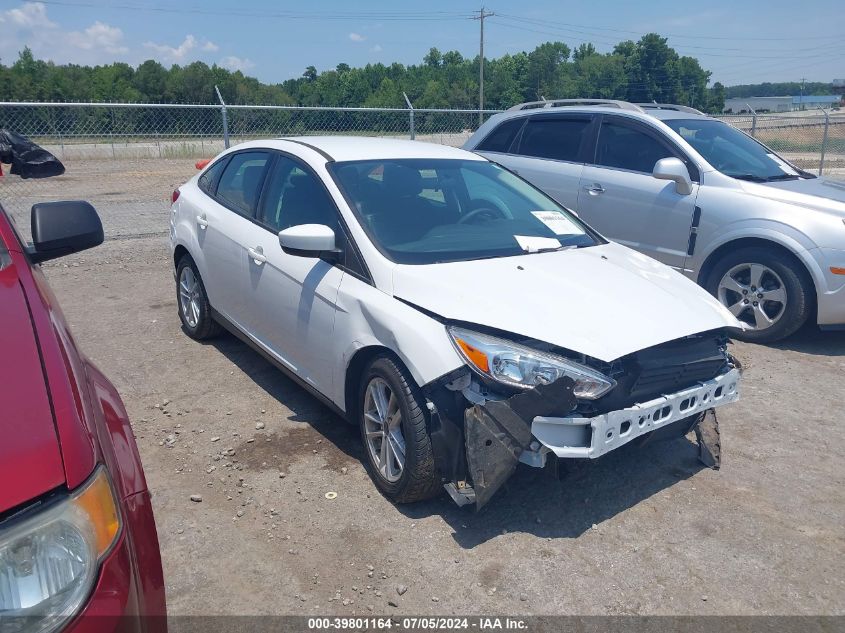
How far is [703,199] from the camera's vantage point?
6.09 m

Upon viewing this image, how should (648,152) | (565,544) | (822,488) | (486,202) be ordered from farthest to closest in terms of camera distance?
1. (648,152)
2. (486,202)
3. (822,488)
4. (565,544)

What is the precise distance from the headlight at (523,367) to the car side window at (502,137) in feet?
16.9

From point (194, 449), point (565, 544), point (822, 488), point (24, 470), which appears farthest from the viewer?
point (194, 449)

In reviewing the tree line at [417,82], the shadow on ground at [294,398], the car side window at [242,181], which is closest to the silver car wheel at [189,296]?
the shadow on ground at [294,398]

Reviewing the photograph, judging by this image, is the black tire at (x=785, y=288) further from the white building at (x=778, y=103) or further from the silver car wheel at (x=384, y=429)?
the white building at (x=778, y=103)

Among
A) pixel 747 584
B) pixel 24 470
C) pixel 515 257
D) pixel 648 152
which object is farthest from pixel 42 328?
pixel 648 152

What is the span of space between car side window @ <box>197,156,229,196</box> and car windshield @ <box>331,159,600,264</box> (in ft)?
5.24

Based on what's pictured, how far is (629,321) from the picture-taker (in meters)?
3.27

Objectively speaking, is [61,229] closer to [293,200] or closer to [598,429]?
[293,200]

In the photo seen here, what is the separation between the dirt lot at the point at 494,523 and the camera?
286 cm

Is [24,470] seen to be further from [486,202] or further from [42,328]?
[486,202]

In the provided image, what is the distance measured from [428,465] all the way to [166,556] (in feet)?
3.95

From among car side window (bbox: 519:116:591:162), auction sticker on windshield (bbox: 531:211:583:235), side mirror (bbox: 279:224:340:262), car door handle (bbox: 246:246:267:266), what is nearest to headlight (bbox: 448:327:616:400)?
side mirror (bbox: 279:224:340:262)

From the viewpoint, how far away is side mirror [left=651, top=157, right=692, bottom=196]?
236 inches
